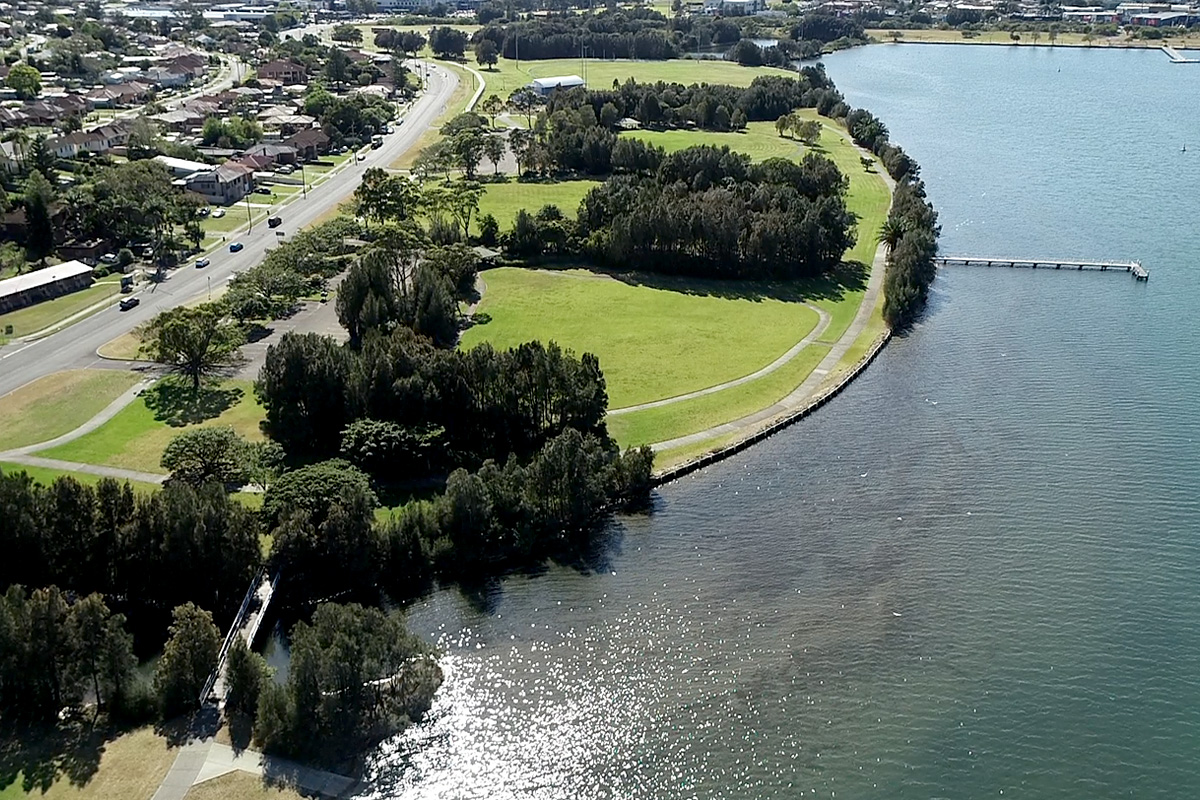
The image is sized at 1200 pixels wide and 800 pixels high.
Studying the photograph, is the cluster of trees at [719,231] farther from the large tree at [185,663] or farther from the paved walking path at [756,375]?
the large tree at [185,663]

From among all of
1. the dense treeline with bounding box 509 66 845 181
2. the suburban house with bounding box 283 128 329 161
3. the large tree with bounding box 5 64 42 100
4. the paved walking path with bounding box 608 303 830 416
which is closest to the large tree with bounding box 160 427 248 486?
the paved walking path with bounding box 608 303 830 416

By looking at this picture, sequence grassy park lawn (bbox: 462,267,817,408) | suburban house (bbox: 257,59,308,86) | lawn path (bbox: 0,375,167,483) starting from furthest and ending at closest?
suburban house (bbox: 257,59,308,86) < grassy park lawn (bbox: 462,267,817,408) < lawn path (bbox: 0,375,167,483)

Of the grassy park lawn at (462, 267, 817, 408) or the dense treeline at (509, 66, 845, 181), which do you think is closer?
the grassy park lawn at (462, 267, 817, 408)

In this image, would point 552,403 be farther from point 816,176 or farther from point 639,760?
point 816,176

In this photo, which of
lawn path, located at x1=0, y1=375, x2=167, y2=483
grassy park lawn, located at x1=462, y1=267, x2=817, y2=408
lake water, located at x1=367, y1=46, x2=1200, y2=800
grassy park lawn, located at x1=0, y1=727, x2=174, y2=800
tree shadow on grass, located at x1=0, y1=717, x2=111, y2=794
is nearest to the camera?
grassy park lawn, located at x1=0, y1=727, x2=174, y2=800

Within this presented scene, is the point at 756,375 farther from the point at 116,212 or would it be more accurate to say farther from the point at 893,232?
the point at 116,212

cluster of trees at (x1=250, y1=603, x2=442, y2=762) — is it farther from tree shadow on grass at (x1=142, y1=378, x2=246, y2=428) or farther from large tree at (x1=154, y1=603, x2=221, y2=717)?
tree shadow on grass at (x1=142, y1=378, x2=246, y2=428)

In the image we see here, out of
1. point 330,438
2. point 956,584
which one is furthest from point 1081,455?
point 330,438
